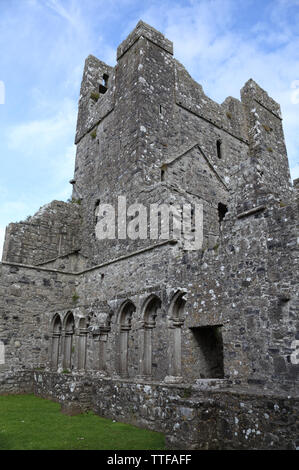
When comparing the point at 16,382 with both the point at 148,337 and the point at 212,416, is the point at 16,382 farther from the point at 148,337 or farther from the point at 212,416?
the point at 212,416

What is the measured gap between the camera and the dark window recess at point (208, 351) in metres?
8.86

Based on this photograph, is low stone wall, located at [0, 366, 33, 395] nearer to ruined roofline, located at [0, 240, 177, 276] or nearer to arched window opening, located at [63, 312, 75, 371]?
arched window opening, located at [63, 312, 75, 371]

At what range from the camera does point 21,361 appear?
13.0m

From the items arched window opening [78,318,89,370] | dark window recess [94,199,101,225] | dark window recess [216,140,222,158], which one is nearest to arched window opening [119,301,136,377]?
arched window opening [78,318,89,370]

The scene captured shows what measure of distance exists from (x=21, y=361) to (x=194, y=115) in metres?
13.2

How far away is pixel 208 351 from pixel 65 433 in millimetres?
4169

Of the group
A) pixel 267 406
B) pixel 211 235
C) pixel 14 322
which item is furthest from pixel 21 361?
pixel 267 406

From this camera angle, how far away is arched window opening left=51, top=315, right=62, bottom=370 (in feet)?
43.1

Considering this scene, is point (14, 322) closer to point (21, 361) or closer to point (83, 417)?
point (21, 361)

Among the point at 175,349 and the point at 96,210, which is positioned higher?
the point at 96,210

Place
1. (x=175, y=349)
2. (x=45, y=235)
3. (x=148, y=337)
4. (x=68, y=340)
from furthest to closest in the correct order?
(x=45, y=235) → (x=68, y=340) → (x=148, y=337) → (x=175, y=349)

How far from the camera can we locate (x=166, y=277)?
411 inches

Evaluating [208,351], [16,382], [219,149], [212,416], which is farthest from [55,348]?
[219,149]

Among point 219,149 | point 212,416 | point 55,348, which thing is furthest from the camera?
point 219,149
